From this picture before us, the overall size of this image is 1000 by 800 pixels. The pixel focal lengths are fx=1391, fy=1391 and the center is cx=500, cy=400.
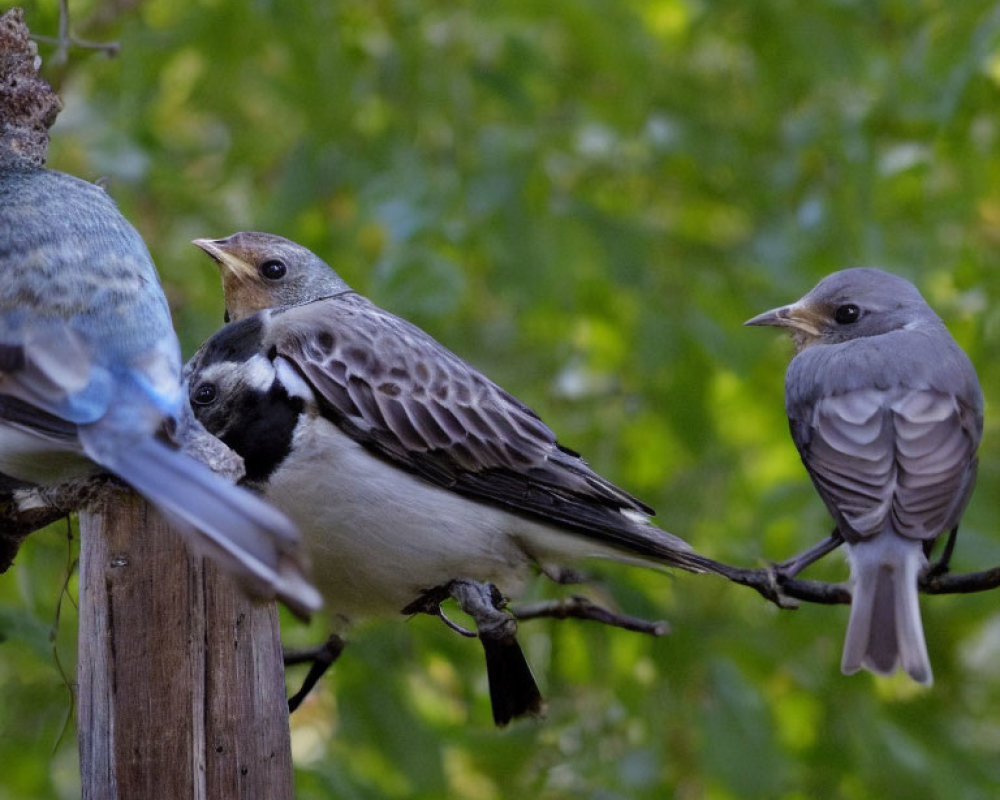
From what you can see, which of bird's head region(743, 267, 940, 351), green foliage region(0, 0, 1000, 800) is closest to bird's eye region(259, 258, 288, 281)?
green foliage region(0, 0, 1000, 800)

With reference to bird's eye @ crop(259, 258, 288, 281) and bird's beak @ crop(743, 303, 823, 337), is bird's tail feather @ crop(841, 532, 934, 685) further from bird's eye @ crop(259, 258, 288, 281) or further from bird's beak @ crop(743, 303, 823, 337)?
bird's eye @ crop(259, 258, 288, 281)

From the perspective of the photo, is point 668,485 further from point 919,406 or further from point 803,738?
point 919,406

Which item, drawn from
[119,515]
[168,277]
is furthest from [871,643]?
[168,277]

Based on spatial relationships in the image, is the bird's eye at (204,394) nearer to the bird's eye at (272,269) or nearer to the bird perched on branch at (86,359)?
the bird perched on branch at (86,359)

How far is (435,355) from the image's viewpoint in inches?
131

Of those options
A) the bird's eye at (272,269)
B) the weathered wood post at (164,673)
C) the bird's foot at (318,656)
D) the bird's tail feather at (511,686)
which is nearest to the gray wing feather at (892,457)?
the bird's tail feather at (511,686)

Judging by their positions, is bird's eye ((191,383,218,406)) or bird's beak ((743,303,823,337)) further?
bird's beak ((743,303,823,337))

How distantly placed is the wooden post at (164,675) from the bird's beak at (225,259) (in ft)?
4.16

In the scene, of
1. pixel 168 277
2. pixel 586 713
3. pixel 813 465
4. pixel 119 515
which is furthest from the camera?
pixel 168 277

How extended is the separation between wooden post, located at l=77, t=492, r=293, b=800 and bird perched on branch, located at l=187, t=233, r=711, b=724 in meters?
0.46

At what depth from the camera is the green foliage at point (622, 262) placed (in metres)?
4.27

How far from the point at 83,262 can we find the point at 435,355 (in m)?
1.02

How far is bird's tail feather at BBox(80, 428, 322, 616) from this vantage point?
1.81 meters

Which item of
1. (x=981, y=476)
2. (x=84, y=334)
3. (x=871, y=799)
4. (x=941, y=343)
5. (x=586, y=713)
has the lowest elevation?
(x=84, y=334)
